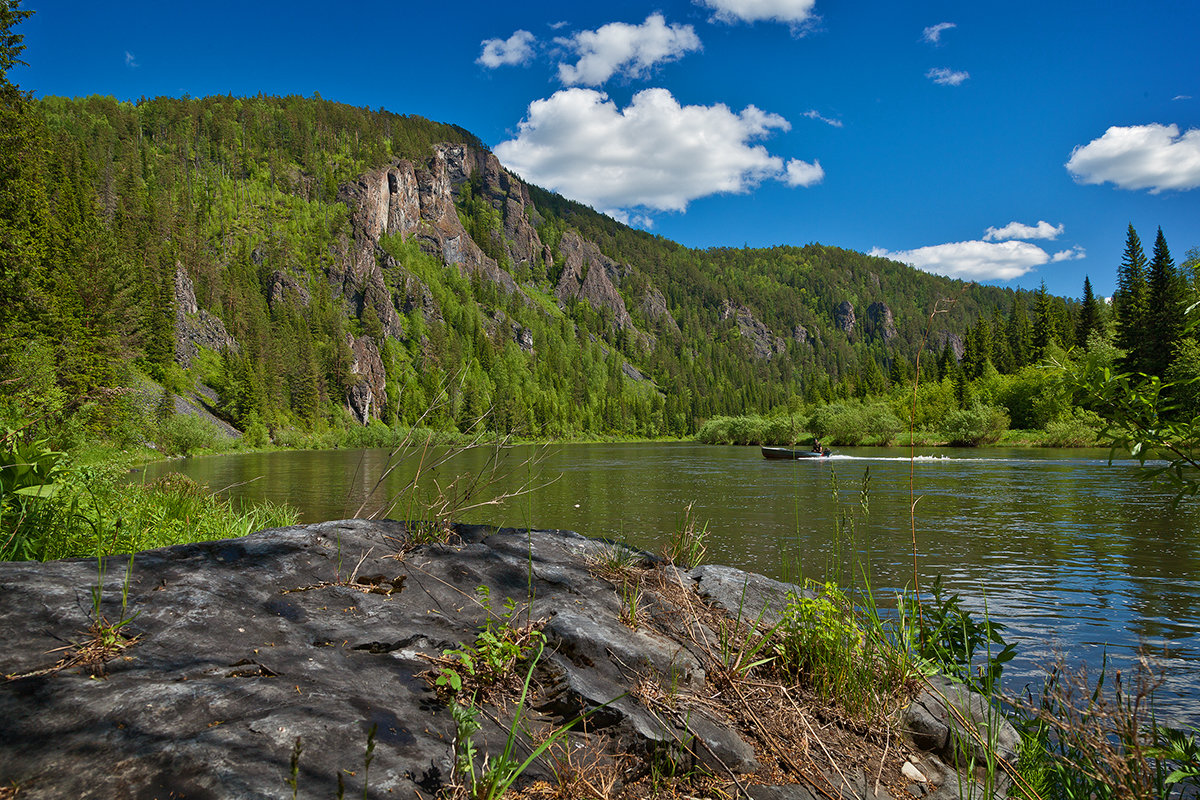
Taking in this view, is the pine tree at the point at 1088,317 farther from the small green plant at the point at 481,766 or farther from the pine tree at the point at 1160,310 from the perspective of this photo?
the small green plant at the point at 481,766

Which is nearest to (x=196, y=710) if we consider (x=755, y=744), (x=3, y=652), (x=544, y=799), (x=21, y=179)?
(x=3, y=652)

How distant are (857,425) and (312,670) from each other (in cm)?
7551

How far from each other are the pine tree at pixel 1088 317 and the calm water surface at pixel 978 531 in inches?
1829

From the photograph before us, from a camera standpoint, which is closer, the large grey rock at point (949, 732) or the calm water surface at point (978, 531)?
the large grey rock at point (949, 732)

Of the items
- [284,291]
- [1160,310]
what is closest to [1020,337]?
[1160,310]

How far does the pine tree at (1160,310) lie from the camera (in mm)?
45500

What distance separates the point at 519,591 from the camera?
3.96 metres

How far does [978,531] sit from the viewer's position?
17.9 meters

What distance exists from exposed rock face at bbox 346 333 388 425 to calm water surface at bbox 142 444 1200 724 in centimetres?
9586

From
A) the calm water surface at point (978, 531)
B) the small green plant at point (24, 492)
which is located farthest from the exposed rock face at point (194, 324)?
the small green plant at point (24, 492)

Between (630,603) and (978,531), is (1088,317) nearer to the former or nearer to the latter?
(978,531)

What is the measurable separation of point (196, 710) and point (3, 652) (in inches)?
32.7

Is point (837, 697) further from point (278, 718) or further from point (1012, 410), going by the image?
point (1012, 410)

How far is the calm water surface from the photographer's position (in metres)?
7.97
